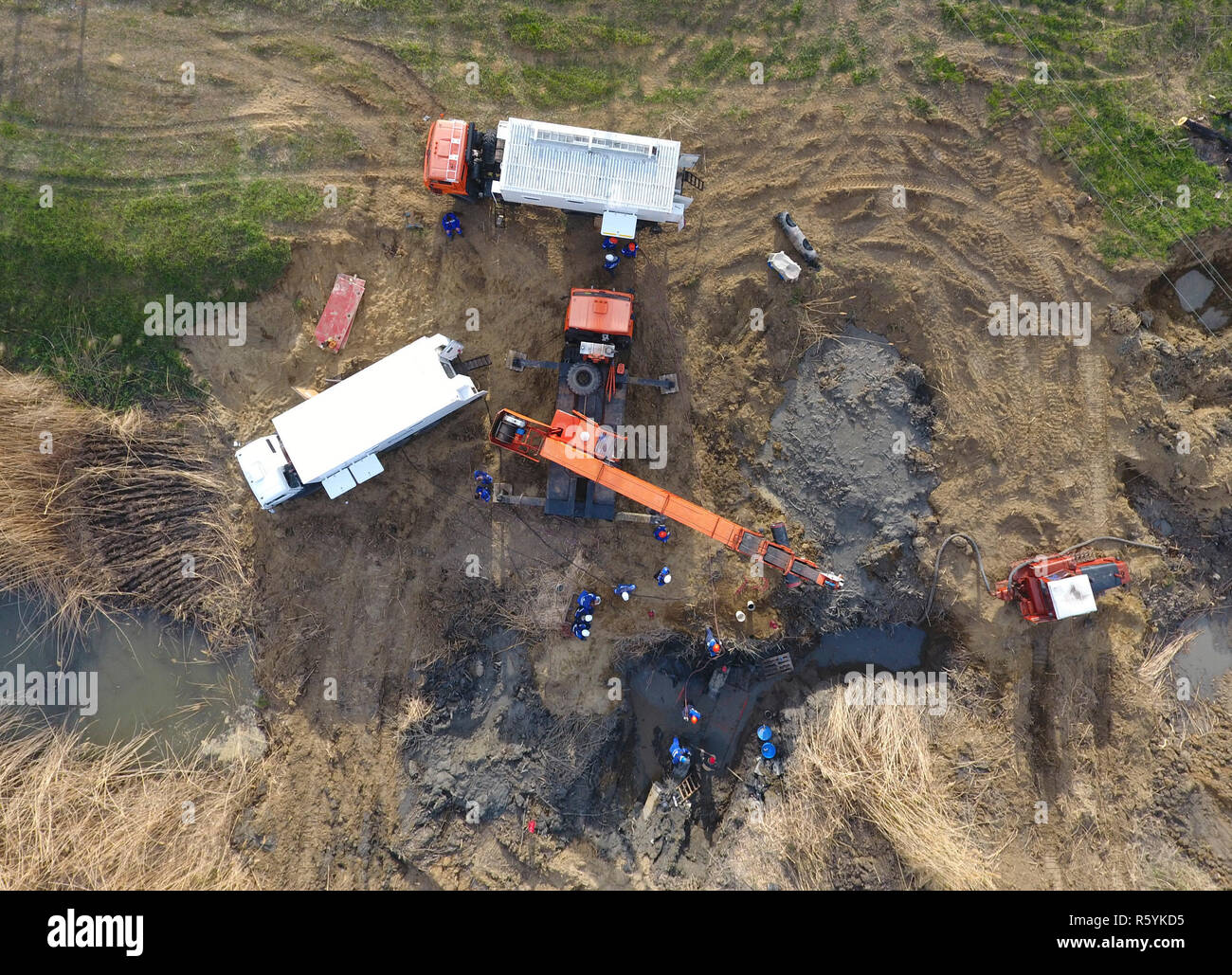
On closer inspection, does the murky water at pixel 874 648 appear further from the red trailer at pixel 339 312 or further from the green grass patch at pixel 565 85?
the green grass patch at pixel 565 85

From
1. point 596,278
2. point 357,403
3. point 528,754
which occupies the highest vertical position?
point 596,278

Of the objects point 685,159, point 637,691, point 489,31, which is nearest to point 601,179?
point 685,159

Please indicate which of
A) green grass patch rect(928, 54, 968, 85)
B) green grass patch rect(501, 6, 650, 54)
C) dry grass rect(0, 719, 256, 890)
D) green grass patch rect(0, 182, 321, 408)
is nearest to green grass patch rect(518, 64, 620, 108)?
green grass patch rect(501, 6, 650, 54)

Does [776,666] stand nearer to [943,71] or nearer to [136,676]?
[943,71]

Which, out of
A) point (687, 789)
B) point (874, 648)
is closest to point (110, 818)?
point (687, 789)

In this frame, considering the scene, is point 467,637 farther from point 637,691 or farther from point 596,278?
point 596,278

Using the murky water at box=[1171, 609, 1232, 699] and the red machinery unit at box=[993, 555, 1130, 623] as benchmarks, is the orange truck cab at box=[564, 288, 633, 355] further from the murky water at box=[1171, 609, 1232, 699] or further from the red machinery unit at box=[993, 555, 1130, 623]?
the murky water at box=[1171, 609, 1232, 699]
